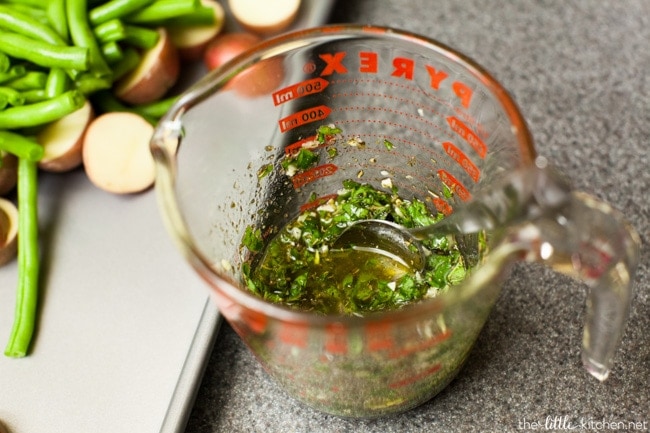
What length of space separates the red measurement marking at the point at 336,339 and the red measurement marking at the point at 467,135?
251 mm

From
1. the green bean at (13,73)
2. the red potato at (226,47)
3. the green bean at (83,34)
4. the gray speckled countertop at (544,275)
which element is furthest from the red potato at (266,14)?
the green bean at (13,73)

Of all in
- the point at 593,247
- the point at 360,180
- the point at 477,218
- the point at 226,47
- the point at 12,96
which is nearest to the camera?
the point at 593,247

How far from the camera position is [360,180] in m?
0.90

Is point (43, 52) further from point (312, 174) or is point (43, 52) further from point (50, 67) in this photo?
point (312, 174)

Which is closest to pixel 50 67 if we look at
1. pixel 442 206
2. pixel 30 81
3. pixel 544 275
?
pixel 30 81

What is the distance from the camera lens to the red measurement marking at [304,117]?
32.0 inches

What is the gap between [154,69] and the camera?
3.52 feet

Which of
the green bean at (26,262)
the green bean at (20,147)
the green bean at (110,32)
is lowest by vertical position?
the green bean at (26,262)

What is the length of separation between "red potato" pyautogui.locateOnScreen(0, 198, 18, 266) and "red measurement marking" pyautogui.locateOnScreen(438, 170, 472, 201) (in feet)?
1.92

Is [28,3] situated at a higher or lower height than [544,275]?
higher

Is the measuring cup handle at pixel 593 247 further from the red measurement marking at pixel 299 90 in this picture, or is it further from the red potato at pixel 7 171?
the red potato at pixel 7 171
